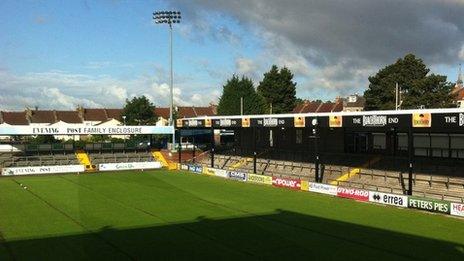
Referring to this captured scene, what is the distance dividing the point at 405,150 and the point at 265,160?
51.3ft

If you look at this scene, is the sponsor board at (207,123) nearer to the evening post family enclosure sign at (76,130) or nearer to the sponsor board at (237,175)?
the sponsor board at (237,175)

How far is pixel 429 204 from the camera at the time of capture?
2670cm

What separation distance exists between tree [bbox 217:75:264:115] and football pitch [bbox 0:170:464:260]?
48.4 metres

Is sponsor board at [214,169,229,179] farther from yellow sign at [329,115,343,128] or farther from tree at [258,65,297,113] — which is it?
tree at [258,65,297,113]

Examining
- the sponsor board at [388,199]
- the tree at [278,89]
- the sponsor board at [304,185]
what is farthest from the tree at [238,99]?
the sponsor board at [388,199]

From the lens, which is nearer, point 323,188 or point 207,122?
point 323,188

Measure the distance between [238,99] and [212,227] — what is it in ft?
207

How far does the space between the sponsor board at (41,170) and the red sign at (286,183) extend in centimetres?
2344

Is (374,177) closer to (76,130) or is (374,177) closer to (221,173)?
(221,173)

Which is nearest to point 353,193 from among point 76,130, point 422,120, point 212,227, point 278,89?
point 422,120

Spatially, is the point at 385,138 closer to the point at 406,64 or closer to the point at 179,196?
the point at 179,196

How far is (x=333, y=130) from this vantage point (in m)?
44.9

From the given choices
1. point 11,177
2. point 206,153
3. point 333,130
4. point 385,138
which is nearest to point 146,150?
point 206,153

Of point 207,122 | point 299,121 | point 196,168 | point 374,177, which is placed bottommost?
point 196,168
